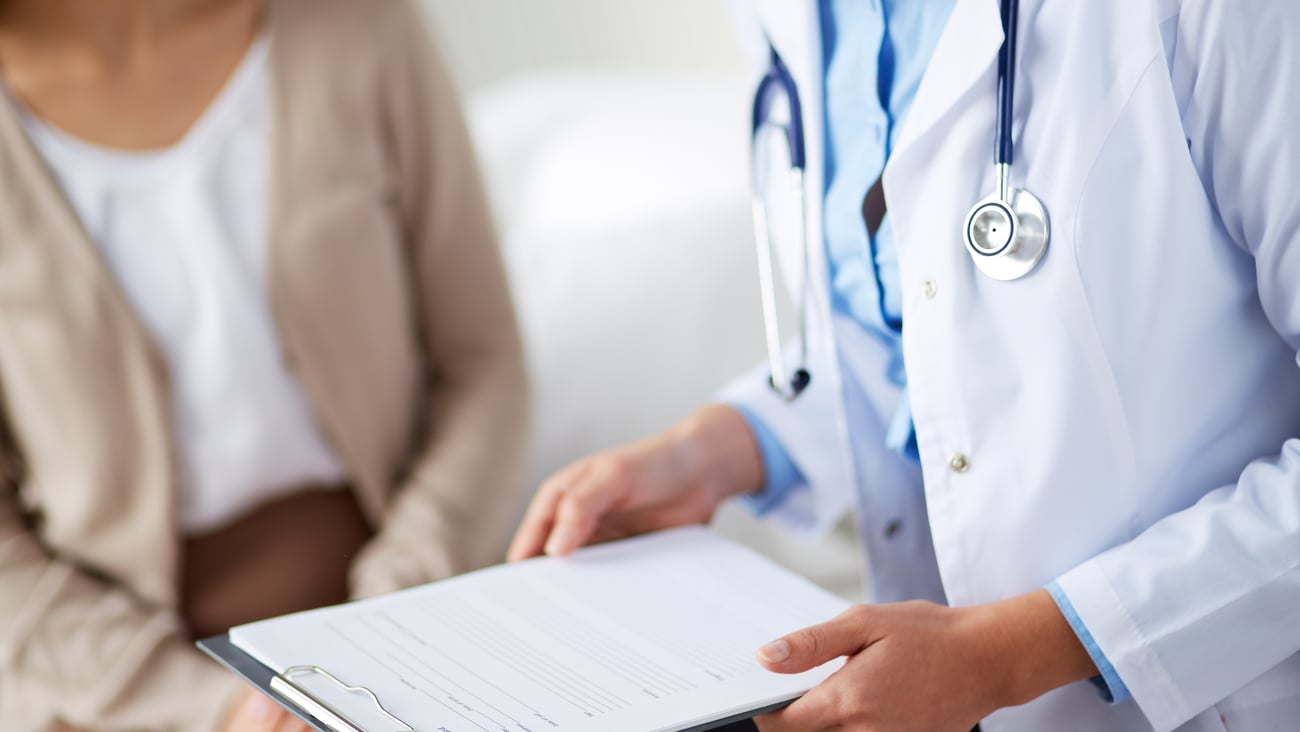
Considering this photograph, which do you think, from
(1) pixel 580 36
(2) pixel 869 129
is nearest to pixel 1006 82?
Result: (2) pixel 869 129

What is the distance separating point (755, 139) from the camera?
94 cm

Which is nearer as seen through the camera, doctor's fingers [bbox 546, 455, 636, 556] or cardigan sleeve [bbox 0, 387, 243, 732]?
doctor's fingers [bbox 546, 455, 636, 556]

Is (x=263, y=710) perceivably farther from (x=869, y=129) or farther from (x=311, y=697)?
(x=869, y=129)

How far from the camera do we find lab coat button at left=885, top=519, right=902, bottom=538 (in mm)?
907

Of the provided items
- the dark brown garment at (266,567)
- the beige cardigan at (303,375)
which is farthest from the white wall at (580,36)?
the dark brown garment at (266,567)

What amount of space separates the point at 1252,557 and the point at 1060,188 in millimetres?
235

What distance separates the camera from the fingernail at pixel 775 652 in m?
0.60

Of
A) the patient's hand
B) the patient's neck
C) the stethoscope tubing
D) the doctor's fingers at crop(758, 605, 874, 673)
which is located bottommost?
the patient's hand

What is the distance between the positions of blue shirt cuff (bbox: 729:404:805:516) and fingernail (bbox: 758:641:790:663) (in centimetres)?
37

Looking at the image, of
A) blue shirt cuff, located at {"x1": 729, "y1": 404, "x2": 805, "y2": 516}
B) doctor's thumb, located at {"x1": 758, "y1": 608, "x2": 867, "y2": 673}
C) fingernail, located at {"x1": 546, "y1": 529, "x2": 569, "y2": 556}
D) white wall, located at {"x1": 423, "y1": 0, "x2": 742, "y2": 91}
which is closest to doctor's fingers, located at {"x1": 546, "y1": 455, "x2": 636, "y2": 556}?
fingernail, located at {"x1": 546, "y1": 529, "x2": 569, "y2": 556}

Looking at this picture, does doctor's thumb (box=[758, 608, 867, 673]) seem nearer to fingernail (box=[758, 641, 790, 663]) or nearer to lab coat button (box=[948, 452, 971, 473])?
fingernail (box=[758, 641, 790, 663])

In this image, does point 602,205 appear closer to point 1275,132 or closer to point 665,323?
point 665,323

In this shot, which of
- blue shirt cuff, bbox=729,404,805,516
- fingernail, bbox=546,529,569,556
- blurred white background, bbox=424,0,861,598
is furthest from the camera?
blurred white background, bbox=424,0,861,598

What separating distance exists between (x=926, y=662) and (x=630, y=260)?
2.90 ft
